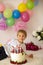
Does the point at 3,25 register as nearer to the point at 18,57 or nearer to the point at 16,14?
the point at 16,14

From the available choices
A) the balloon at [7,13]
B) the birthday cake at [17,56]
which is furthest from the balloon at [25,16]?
the birthday cake at [17,56]

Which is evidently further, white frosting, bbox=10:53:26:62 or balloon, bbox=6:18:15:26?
balloon, bbox=6:18:15:26

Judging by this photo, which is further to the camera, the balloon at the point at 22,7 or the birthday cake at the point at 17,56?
the balloon at the point at 22,7

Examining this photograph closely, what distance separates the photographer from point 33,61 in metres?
1.94

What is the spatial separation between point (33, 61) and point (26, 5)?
3.33ft

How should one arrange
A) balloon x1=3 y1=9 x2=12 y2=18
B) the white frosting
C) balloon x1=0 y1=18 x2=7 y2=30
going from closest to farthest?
the white frosting < balloon x1=3 y1=9 x2=12 y2=18 < balloon x1=0 y1=18 x2=7 y2=30

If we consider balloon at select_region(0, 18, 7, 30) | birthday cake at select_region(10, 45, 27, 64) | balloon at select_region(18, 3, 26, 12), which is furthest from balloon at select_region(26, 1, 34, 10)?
birthday cake at select_region(10, 45, 27, 64)

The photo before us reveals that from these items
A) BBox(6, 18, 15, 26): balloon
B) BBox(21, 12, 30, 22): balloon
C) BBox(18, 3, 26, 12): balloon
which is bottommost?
BBox(6, 18, 15, 26): balloon

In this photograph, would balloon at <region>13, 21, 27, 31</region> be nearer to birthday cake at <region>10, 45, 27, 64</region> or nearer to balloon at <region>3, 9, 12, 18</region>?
balloon at <region>3, 9, 12, 18</region>

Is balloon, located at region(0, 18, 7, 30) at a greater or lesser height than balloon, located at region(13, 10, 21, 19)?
lesser

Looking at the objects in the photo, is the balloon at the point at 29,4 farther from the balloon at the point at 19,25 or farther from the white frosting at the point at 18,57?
the white frosting at the point at 18,57

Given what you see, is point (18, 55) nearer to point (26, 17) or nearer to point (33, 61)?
point (33, 61)

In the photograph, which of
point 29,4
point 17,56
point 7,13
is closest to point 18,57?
point 17,56

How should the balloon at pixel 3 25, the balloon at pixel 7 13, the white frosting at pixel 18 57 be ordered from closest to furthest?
the white frosting at pixel 18 57, the balloon at pixel 7 13, the balloon at pixel 3 25
